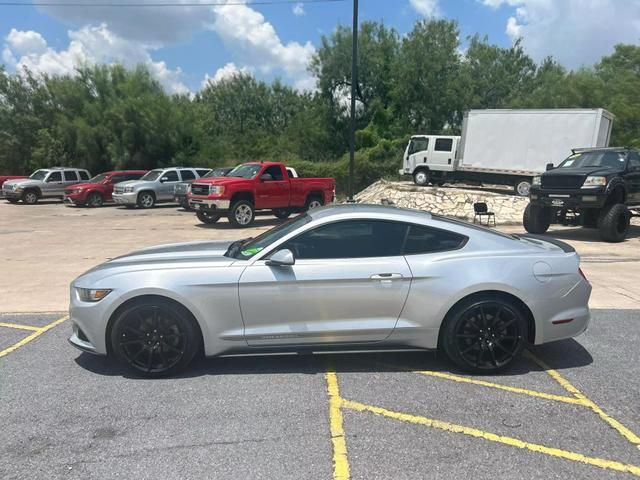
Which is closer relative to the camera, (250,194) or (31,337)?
(31,337)

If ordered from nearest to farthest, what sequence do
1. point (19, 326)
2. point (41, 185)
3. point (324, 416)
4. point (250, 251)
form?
point (324, 416)
point (250, 251)
point (19, 326)
point (41, 185)

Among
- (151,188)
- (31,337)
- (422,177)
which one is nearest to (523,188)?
(422,177)

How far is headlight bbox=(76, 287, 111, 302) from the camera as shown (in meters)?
4.07

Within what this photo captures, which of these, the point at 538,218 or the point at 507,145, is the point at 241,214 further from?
the point at 507,145

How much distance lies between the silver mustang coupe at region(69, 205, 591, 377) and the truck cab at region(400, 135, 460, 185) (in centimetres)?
2006

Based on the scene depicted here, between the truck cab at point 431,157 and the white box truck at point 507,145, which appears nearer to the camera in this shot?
the white box truck at point 507,145

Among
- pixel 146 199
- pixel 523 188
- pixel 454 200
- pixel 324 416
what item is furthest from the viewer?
pixel 146 199

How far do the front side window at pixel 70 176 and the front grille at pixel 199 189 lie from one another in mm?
12787

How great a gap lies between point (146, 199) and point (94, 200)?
2773 millimetres

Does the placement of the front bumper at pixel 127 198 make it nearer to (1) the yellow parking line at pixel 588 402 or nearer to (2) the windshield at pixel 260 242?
(2) the windshield at pixel 260 242

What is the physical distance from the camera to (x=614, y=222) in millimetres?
12430

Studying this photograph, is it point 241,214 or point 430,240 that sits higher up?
point 430,240

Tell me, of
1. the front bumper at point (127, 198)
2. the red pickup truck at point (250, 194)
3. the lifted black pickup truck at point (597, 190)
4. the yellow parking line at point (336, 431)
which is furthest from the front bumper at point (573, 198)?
the front bumper at point (127, 198)

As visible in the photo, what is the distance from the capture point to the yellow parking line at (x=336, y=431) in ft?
9.57
